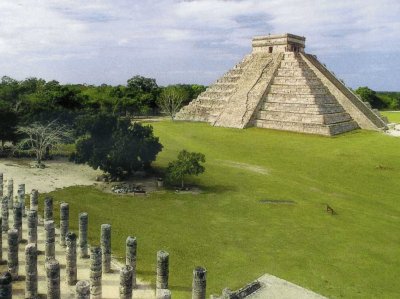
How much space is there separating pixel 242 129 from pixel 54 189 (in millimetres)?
27073

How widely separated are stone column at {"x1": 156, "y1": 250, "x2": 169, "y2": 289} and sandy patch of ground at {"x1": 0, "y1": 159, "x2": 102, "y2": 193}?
1268 centimetres

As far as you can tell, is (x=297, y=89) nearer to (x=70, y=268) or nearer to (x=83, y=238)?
(x=83, y=238)

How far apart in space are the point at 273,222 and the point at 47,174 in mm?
15211

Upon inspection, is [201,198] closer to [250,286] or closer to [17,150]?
[250,286]

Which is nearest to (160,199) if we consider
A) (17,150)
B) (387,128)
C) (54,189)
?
(54,189)

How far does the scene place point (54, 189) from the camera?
2323 cm

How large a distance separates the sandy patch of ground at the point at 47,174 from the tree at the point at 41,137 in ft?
3.27

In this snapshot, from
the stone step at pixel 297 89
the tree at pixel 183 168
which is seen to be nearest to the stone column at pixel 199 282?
the tree at pixel 183 168

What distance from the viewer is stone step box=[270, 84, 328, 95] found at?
47188 mm

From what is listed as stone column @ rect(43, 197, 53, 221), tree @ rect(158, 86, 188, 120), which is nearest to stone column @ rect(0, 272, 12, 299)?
stone column @ rect(43, 197, 53, 221)

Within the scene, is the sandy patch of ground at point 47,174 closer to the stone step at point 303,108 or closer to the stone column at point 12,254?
the stone column at point 12,254

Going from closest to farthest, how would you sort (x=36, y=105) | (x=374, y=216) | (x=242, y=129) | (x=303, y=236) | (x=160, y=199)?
(x=303, y=236) < (x=374, y=216) < (x=160, y=199) < (x=36, y=105) < (x=242, y=129)

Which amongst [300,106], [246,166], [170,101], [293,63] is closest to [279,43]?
[293,63]

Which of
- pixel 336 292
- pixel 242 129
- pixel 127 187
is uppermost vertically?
pixel 242 129
